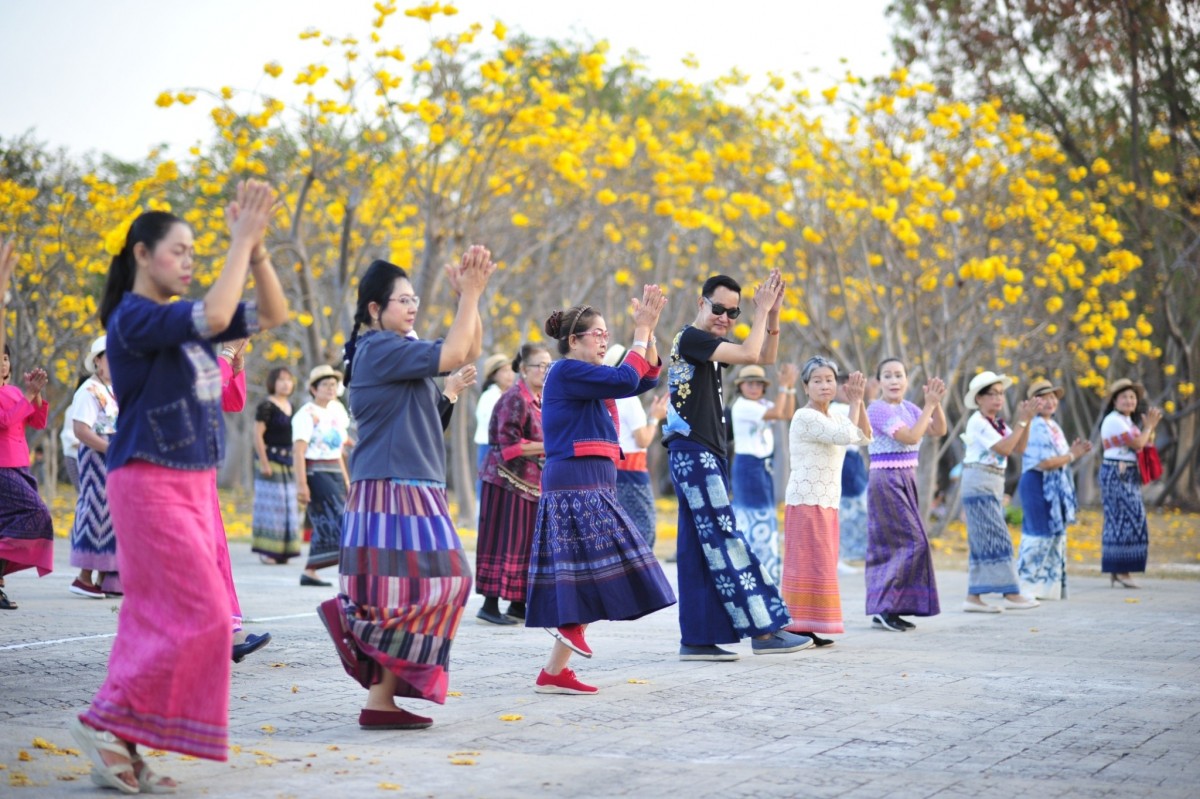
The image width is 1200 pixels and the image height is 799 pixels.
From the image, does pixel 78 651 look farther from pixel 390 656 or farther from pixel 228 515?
pixel 228 515

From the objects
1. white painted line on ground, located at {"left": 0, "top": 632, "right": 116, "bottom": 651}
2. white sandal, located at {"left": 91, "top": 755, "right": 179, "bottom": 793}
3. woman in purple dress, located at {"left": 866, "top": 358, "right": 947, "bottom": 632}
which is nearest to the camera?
white sandal, located at {"left": 91, "top": 755, "right": 179, "bottom": 793}

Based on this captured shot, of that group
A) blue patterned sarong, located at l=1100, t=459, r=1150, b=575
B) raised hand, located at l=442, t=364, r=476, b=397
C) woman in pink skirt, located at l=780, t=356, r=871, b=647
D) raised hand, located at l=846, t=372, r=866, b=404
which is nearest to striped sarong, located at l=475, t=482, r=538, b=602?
woman in pink skirt, located at l=780, t=356, r=871, b=647

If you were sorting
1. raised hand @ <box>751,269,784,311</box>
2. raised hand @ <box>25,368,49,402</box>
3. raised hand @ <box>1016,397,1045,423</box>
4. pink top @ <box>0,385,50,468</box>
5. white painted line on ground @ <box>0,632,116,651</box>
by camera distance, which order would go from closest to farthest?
raised hand @ <box>751,269,784,311</box>
white painted line on ground @ <box>0,632,116,651</box>
raised hand @ <box>25,368,49,402</box>
pink top @ <box>0,385,50,468</box>
raised hand @ <box>1016,397,1045,423</box>

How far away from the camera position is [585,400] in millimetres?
7371

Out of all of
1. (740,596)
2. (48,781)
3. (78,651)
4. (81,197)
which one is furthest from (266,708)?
(81,197)

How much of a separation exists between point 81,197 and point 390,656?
59.0ft

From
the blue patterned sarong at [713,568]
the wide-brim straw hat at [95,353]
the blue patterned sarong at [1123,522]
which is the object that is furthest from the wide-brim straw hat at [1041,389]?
the wide-brim straw hat at [95,353]

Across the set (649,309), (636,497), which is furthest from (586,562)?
(636,497)

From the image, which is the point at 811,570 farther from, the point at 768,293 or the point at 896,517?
the point at 768,293

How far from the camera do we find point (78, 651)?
805 centimetres

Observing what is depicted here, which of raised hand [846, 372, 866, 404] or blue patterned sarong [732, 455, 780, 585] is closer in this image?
raised hand [846, 372, 866, 404]

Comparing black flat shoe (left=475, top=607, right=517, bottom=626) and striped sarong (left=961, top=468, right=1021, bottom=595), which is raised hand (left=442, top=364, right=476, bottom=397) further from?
striped sarong (left=961, top=468, right=1021, bottom=595)

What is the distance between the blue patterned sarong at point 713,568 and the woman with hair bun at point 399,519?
8.14ft

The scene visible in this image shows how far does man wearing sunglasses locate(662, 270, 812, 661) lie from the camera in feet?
26.9
